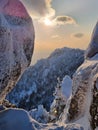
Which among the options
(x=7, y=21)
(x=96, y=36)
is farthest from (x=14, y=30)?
(x=96, y=36)

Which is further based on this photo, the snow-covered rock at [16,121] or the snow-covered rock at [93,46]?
the snow-covered rock at [93,46]

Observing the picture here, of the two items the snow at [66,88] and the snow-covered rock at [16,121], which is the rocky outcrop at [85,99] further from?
the snow at [66,88]

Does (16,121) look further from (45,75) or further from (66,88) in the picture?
(45,75)

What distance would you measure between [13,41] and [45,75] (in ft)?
499

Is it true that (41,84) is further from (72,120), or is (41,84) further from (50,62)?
(72,120)

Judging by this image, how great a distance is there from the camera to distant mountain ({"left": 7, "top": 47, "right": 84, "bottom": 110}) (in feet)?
470

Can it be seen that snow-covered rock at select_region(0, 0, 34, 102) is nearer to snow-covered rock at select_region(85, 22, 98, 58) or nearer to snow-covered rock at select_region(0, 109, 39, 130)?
snow-covered rock at select_region(0, 109, 39, 130)

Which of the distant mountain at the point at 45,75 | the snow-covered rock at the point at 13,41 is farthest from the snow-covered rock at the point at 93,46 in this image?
the distant mountain at the point at 45,75

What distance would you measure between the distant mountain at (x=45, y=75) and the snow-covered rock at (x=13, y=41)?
12491cm

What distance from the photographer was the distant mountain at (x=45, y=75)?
143125 millimetres

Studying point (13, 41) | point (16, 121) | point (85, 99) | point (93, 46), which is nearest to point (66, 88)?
point (93, 46)

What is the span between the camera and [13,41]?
9.31 m

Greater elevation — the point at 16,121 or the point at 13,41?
the point at 13,41

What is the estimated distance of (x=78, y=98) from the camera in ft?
58.1
